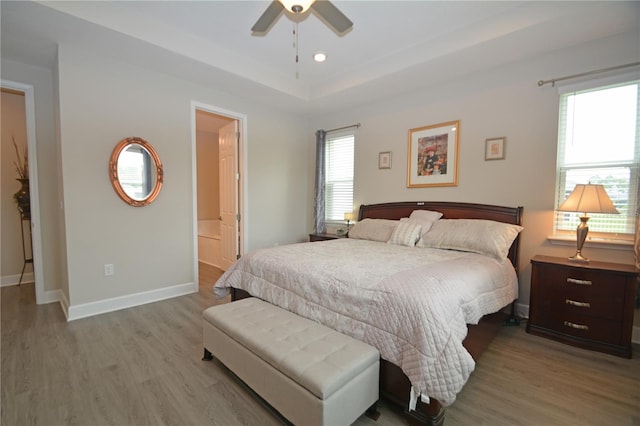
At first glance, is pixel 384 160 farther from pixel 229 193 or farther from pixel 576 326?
pixel 576 326

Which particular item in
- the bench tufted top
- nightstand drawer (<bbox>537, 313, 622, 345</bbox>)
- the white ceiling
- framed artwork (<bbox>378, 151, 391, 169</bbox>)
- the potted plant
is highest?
the white ceiling

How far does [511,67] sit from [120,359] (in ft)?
14.8

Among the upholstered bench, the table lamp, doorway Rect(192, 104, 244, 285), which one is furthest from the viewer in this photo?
doorway Rect(192, 104, 244, 285)

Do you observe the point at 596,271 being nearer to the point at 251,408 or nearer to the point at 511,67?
the point at 511,67

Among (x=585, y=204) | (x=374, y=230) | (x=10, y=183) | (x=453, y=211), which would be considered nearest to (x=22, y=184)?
(x=10, y=183)

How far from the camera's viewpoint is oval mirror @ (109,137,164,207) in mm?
3115

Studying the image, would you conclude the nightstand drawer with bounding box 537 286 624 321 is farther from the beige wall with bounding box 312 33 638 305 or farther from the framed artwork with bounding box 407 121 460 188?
the framed artwork with bounding box 407 121 460 188

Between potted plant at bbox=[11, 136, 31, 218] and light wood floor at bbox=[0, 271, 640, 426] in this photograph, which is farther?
potted plant at bbox=[11, 136, 31, 218]

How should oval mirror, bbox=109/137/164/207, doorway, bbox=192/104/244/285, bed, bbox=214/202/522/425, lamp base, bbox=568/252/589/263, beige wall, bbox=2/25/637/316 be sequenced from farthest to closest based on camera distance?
1. doorway, bbox=192/104/244/285
2. oval mirror, bbox=109/137/164/207
3. beige wall, bbox=2/25/637/316
4. lamp base, bbox=568/252/589/263
5. bed, bbox=214/202/522/425

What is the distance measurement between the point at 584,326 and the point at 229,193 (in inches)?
175

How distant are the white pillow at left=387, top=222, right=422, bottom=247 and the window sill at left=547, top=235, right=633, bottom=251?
125 cm

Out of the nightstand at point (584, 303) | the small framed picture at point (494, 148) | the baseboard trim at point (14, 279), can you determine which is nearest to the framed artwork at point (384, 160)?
the small framed picture at point (494, 148)

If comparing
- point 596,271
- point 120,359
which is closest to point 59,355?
point 120,359

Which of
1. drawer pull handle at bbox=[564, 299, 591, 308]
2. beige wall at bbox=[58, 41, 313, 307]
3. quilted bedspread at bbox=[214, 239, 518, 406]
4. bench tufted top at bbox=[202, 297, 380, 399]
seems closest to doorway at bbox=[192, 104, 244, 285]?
beige wall at bbox=[58, 41, 313, 307]
